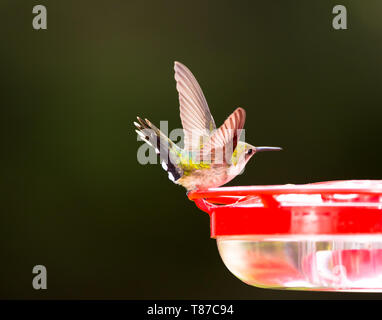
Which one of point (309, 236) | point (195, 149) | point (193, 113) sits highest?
point (193, 113)

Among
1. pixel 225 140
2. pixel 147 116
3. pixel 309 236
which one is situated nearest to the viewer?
pixel 309 236

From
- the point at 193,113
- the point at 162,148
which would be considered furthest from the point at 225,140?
the point at 162,148

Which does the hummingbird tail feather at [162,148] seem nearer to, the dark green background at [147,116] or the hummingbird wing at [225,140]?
the hummingbird wing at [225,140]

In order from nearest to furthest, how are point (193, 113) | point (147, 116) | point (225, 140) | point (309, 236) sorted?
point (309, 236) < point (225, 140) < point (193, 113) < point (147, 116)

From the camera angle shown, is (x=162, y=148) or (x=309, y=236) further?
(x=162, y=148)

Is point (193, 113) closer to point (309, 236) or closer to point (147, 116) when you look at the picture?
point (309, 236)

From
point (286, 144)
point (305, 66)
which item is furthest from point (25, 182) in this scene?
point (305, 66)
